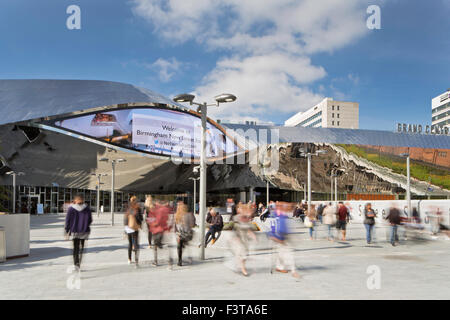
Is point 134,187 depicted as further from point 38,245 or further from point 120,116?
point 38,245

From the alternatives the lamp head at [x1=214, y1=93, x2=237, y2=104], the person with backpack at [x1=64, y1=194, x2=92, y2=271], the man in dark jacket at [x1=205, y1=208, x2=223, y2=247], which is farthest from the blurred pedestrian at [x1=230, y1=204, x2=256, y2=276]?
the man in dark jacket at [x1=205, y1=208, x2=223, y2=247]

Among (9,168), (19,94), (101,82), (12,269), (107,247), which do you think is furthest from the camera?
(101,82)

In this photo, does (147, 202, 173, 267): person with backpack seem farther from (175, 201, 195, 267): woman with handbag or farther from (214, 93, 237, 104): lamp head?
(214, 93, 237, 104): lamp head

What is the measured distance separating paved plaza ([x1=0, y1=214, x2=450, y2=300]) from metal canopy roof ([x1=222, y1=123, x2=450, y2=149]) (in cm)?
6309

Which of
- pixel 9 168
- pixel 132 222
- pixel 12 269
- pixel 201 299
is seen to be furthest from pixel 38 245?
pixel 9 168

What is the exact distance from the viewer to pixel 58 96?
5356 centimetres

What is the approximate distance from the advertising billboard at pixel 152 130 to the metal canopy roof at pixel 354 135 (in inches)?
691

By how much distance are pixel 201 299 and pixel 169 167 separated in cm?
4967

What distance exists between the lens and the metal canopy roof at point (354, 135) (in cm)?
7375

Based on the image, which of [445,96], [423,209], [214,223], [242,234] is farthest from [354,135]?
[242,234]

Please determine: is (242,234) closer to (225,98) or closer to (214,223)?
(225,98)

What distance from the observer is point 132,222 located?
9.36 meters

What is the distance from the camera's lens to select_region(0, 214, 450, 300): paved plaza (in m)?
6.40
